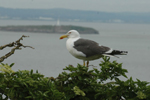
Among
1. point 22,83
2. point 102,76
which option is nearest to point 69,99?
point 102,76

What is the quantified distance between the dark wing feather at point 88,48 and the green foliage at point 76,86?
3.17 metres

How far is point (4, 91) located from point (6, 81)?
0.08 meters

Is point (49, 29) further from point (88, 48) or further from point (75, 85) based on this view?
point (75, 85)

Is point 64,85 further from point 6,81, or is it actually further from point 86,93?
point 6,81

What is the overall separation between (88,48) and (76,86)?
3695 millimetres

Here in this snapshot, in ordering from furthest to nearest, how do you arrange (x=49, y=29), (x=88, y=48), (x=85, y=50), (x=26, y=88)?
(x=49, y=29)
(x=88, y=48)
(x=85, y=50)
(x=26, y=88)

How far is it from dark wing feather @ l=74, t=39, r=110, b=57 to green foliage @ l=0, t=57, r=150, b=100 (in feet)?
10.4

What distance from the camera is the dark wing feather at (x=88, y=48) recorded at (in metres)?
6.33

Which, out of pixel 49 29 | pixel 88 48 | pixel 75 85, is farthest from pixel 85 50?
pixel 49 29

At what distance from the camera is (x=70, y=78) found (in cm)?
316

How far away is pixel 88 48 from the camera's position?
6.61 metres

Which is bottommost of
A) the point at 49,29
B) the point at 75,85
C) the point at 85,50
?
the point at 49,29

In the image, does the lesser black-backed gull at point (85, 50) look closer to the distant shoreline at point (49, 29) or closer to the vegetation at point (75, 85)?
the vegetation at point (75, 85)

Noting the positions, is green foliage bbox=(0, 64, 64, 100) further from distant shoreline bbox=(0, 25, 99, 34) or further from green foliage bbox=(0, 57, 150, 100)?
distant shoreline bbox=(0, 25, 99, 34)
